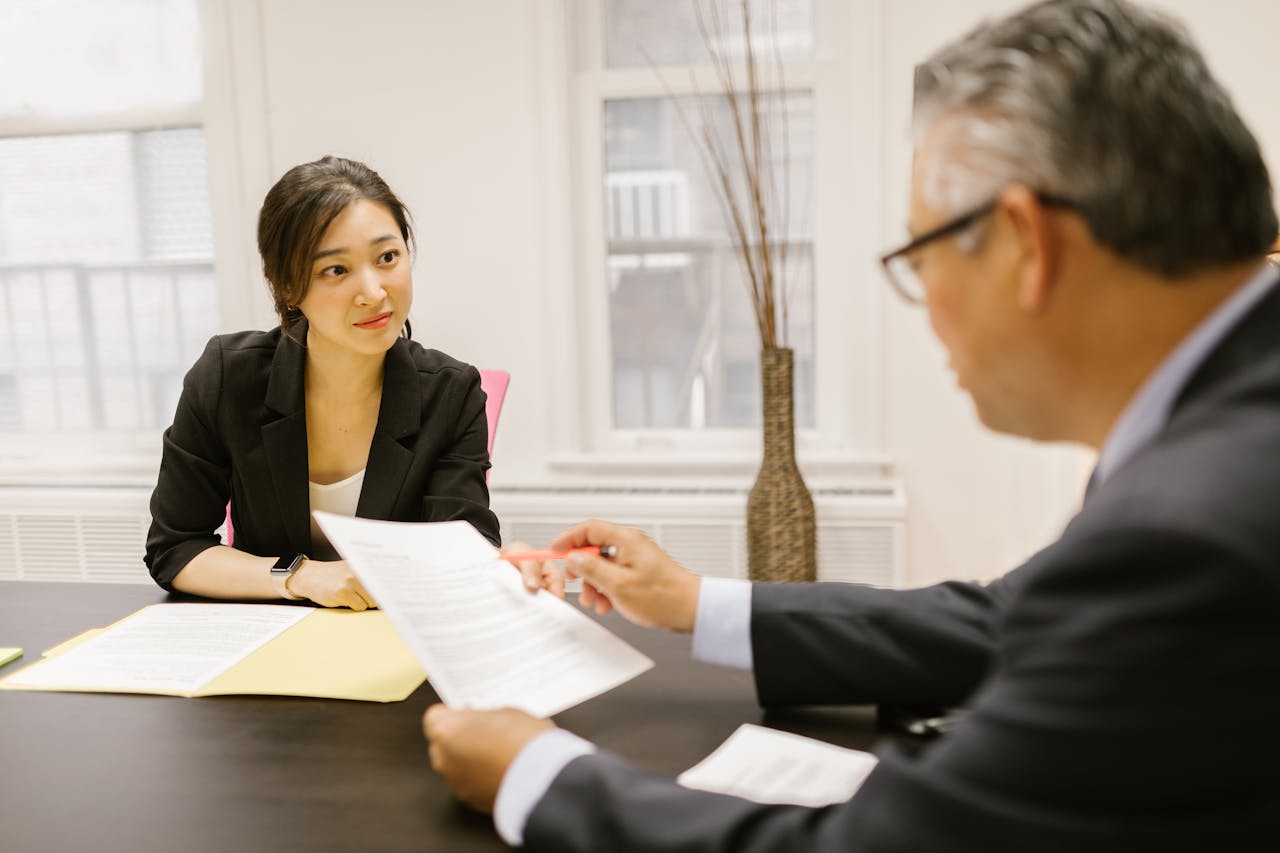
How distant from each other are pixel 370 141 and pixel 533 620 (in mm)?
Result: 2349

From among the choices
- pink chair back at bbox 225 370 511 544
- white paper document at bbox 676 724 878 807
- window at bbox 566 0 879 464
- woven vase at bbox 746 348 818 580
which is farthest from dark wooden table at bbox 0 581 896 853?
window at bbox 566 0 879 464

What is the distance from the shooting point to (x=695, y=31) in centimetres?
297

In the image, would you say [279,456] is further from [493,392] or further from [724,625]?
[724,625]

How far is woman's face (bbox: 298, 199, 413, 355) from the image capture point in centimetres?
179

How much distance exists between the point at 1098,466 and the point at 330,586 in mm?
1050

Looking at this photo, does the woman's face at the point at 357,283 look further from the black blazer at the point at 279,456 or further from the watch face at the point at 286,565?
the watch face at the point at 286,565

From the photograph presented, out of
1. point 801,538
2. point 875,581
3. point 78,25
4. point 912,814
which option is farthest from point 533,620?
point 78,25

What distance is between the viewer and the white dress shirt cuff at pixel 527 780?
0.78 meters

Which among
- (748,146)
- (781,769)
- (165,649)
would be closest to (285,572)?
(165,649)

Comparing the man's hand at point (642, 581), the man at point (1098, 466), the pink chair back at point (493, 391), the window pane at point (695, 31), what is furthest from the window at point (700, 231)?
the man at point (1098, 466)

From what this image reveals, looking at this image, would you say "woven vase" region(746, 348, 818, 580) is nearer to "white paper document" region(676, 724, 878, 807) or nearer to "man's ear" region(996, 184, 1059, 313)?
"white paper document" region(676, 724, 878, 807)

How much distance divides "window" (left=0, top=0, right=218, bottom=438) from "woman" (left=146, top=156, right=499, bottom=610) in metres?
1.70

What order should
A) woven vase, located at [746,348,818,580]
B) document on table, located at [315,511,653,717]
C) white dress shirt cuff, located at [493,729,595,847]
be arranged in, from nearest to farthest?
1. white dress shirt cuff, located at [493,729,595,847]
2. document on table, located at [315,511,653,717]
3. woven vase, located at [746,348,818,580]

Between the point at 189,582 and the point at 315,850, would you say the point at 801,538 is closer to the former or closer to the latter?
the point at 189,582
